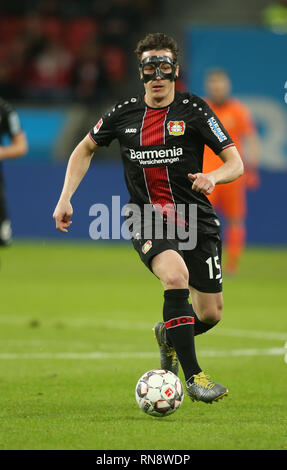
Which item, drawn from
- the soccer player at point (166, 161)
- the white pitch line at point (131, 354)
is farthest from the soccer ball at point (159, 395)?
the white pitch line at point (131, 354)

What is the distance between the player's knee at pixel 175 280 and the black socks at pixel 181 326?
0.03 m

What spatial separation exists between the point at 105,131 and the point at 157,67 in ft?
1.87

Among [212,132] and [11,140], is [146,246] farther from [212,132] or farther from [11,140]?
[11,140]

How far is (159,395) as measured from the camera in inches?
230

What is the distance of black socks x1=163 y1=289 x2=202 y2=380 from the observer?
6.16 metres

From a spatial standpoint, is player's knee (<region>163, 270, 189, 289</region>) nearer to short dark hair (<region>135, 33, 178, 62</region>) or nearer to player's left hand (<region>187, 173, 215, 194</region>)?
player's left hand (<region>187, 173, 215, 194</region>)

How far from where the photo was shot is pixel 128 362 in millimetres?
8117

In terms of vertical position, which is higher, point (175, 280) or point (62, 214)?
point (62, 214)

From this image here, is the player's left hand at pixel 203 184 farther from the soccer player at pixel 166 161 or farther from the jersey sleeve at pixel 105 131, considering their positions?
the jersey sleeve at pixel 105 131

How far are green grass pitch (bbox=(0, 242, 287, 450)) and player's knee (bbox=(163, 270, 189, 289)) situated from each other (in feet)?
2.52

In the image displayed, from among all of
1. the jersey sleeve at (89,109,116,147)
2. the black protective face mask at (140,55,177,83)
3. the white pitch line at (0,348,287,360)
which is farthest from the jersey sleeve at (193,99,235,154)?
the white pitch line at (0,348,287,360)

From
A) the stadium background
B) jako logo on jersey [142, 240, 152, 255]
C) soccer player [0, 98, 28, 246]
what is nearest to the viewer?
the stadium background

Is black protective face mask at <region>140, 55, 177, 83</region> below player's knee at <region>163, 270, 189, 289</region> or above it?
above

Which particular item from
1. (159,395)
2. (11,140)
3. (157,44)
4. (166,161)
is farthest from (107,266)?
(159,395)
